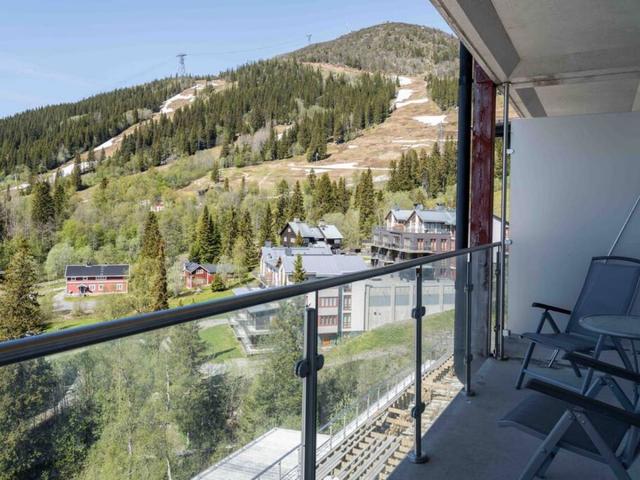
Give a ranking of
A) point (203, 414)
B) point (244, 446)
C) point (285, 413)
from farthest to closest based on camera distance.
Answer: point (285, 413)
point (244, 446)
point (203, 414)

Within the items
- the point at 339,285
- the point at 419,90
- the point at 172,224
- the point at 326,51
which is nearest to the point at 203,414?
the point at 339,285

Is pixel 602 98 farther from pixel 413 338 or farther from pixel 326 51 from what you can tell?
pixel 326 51

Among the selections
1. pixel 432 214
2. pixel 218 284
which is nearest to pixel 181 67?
pixel 218 284

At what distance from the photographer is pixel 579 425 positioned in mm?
1912

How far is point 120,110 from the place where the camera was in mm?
57594

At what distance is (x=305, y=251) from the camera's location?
135 ft

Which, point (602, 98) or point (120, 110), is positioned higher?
point (120, 110)

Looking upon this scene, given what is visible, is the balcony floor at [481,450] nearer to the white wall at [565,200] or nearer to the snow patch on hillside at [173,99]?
the white wall at [565,200]

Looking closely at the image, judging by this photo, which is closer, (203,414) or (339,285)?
(203,414)

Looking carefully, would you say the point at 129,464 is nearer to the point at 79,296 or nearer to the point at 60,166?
the point at 79,296

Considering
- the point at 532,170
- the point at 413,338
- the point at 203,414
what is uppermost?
the point at 532,170

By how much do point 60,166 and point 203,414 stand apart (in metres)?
58.2

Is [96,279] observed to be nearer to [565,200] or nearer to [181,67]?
[181,67]

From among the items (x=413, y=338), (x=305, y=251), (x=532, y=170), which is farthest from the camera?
(x=305, y=251)
